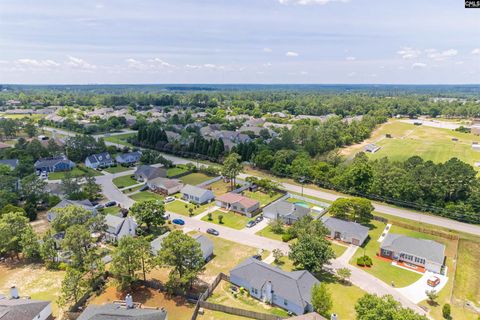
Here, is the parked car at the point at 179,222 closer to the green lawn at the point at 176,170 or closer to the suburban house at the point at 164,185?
the suburban house at the point at 164,185

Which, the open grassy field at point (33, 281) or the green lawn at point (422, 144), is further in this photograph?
the green lawn at point (422, 144)

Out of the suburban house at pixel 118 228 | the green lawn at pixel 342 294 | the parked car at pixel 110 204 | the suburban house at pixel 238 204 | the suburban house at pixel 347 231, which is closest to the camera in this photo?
the green lawn at pixel 342 294

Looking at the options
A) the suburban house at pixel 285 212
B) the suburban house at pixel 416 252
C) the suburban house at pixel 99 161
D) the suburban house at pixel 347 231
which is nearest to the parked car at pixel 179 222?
the suburban house at pixel 285 212

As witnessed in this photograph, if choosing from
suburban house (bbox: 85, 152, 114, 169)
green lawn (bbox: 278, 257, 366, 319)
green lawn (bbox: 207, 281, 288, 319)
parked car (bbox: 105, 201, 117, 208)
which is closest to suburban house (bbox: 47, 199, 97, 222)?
parked car (bbox: 105, 201, 117, 208)

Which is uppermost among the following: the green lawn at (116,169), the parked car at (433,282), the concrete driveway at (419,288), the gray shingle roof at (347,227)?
the green lawn at (116,169)

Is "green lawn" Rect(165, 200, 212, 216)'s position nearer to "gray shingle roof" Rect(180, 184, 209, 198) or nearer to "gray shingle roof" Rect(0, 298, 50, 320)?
"gray shingle roof" Rect(180, 184, 209, 198)

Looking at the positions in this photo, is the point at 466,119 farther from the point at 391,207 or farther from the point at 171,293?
the point at 171,293
